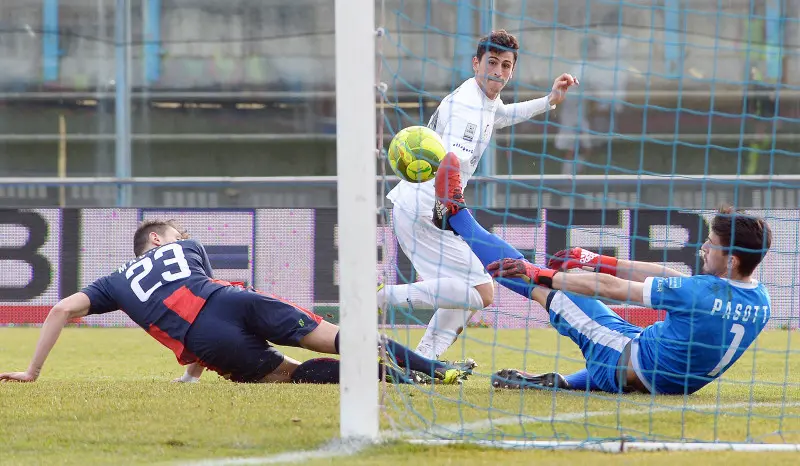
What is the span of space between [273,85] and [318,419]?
10.0 m

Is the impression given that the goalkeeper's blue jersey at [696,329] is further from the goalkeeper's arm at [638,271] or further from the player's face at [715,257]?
the goalkeeper's arm at [638,271]

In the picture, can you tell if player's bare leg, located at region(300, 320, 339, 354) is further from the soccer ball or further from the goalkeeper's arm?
the goalkeeper's arm

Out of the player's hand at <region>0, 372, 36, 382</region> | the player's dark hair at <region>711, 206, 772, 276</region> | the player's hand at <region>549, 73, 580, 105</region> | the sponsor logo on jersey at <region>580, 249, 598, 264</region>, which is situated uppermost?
the player's hand at <region>549, 73, 580, 105</region>

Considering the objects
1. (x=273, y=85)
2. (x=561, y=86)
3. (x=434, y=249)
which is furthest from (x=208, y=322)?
(x=273, y=85)

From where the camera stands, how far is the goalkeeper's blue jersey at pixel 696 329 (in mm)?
4684

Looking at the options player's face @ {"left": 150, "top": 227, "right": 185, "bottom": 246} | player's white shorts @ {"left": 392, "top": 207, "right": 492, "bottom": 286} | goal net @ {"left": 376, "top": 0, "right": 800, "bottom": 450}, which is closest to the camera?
Result: goal net @ {"left": 376, "top": 0, "right": 800, "bottom": 450}

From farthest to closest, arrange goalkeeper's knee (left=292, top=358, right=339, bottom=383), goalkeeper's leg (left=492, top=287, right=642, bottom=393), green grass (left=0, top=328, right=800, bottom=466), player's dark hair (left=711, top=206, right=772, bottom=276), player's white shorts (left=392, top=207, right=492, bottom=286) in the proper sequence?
1. player's white shorts (left=392, top=207, right=492, bottom=286)
2. goalkeeper's knee (left=292, top=358, right=339, bottom=383)
3. goalkeeper's leg (left=492, top=287, right=642, bottom=393)
4. player's dark hair (left=711, top=206, right=772, bottom=276)
5. green grass (left=0, top=328, right=800, bottom=466)

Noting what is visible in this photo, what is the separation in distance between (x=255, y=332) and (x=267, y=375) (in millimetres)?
253

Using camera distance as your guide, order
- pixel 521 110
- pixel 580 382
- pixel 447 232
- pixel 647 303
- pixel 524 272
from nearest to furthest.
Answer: pixel 647 303 < pixel 524 272 < pixel 580 382 < pixel 447 232 < pixel 521 110

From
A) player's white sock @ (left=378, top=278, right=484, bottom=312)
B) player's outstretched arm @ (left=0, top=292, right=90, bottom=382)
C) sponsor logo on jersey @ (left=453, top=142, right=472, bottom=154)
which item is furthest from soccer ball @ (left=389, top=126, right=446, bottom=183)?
player's outstretched arm @ (left=0, top=292, right=90, bottom=382)

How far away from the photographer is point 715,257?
4.72m

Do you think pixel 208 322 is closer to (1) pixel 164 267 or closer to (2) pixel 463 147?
(1) pixel 164 267

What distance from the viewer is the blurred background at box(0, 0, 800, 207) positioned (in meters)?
12.7

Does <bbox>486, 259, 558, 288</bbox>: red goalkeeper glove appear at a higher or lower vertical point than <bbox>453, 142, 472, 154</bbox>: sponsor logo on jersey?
lower
